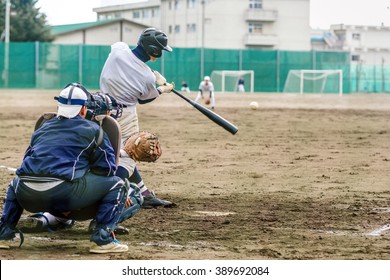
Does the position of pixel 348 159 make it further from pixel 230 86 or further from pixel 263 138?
pixel 230 86

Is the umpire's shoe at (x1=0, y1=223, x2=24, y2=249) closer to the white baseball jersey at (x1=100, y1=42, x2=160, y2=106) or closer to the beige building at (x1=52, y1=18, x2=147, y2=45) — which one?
the white baseball jersey at (x1=100, y1=42, x2=160, y2=106)

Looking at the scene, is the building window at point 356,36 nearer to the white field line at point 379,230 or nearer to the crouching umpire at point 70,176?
the white field line at point 379,230

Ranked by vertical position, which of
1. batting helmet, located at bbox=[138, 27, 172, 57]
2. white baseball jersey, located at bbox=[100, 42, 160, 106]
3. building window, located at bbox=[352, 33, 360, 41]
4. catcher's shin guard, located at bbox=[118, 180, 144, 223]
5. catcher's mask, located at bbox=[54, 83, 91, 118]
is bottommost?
catcher's shin guard, located at bbox=[118, 180, 144, 223]

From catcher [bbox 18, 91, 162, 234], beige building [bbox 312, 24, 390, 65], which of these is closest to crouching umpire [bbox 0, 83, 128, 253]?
catcher [bbox 18, 91, 162, 234]

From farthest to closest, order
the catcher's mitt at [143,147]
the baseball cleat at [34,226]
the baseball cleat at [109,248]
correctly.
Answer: the catcher's mitt at [143,147] < the baseball cleat at [34,226] < the baseball cleat at [109,248]

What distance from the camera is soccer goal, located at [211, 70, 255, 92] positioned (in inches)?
2164

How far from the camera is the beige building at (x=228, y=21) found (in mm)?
79625

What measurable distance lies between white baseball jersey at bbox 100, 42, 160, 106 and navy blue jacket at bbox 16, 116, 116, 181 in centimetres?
228

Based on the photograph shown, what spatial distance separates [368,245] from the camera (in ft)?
22.0

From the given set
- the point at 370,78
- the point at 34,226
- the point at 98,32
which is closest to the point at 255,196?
the point at 34,226

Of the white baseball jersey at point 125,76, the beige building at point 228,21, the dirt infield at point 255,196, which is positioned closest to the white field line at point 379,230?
the dirt infield at point 255,196

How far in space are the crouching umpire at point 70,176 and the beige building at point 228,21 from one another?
73.0 meters

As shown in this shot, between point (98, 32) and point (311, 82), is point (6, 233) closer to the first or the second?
point (311, 82)

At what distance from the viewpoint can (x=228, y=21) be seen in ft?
269
